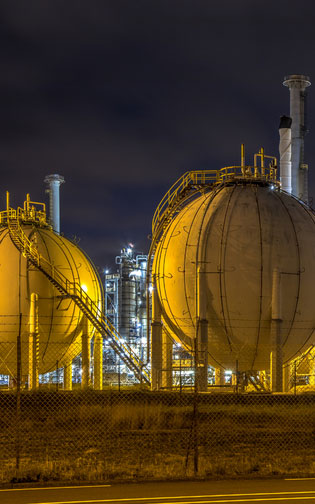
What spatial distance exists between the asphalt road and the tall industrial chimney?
27861 millimetres

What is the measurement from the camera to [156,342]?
28.5 meters

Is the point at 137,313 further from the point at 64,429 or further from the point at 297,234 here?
the point at 64,429

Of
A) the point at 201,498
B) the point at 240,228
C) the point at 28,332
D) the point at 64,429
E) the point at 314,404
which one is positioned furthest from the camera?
the point at 28,332

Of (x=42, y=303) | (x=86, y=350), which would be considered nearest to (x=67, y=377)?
(x=86, y=350)

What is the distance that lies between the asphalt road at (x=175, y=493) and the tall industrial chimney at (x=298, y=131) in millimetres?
27861

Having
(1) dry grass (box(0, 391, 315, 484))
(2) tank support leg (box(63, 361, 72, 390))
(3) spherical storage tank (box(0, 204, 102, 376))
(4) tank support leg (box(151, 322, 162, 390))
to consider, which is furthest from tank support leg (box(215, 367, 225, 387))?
(2) tank support leg (box(63, 361, 72, 390))

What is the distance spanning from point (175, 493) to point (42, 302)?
70.0 ft

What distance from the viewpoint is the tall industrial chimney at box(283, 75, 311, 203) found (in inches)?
1483

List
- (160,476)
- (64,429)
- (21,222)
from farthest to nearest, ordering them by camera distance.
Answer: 1. (21,222)
2. (64,429)
3. (160,476)

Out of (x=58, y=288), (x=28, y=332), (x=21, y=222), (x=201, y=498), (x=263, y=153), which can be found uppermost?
(x=263, y=153)

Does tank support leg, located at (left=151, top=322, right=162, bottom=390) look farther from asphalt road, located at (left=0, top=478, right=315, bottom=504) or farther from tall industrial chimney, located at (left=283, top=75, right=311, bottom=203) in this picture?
asphalt road, located at (left=0, top=478, right=315, bottom=504)

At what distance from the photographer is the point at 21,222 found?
3297 centimetres

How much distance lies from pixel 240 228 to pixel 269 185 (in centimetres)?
302

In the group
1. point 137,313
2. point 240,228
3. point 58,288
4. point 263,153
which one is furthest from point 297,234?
point 137,313
